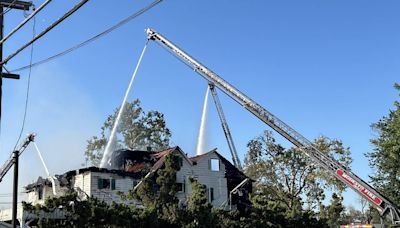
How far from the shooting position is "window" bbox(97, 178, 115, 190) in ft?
149

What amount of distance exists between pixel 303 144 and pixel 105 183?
1859 cm

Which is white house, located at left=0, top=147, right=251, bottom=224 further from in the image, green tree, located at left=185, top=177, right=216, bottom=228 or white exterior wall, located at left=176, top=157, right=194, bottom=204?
green tree, located at left=185, top=177, right=216, bottom=228

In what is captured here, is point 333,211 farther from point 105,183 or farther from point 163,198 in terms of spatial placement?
point 105,183

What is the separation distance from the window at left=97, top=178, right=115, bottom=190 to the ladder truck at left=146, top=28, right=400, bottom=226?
12600 millimetres

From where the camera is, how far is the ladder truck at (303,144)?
1248 inches

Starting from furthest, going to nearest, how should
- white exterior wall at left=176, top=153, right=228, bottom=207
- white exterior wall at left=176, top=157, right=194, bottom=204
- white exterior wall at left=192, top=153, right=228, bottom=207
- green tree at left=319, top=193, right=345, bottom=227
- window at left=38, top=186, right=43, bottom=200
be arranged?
white exterior wall at left=192, top=153, right=228, bottom=207 < white exterior wall at left=176, top=153, right=228, bottom=207 < window at left=38, top=186, right=43, bottom=200 < white exterior wall at left=176, top=157, right=194, bottom=204 < green tree at left=319, top=193, right=345, bottom=227

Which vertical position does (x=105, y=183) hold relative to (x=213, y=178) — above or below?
below

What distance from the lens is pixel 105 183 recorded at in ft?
150

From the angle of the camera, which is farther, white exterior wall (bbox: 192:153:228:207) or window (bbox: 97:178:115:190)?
white exterior wall (bbox: 192:153:228:207)

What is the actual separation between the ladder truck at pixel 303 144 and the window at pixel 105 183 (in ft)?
41.3

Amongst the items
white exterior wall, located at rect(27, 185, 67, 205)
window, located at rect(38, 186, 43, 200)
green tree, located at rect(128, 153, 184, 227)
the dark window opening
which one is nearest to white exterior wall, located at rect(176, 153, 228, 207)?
the dark window opening

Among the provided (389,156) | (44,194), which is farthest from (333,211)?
(44,194)

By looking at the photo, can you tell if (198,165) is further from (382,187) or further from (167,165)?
(382,187)

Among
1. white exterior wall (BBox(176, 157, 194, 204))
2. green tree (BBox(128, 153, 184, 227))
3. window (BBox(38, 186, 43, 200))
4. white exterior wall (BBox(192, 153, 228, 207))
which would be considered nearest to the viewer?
green tree (BBox(128, 153, 184, 227))
